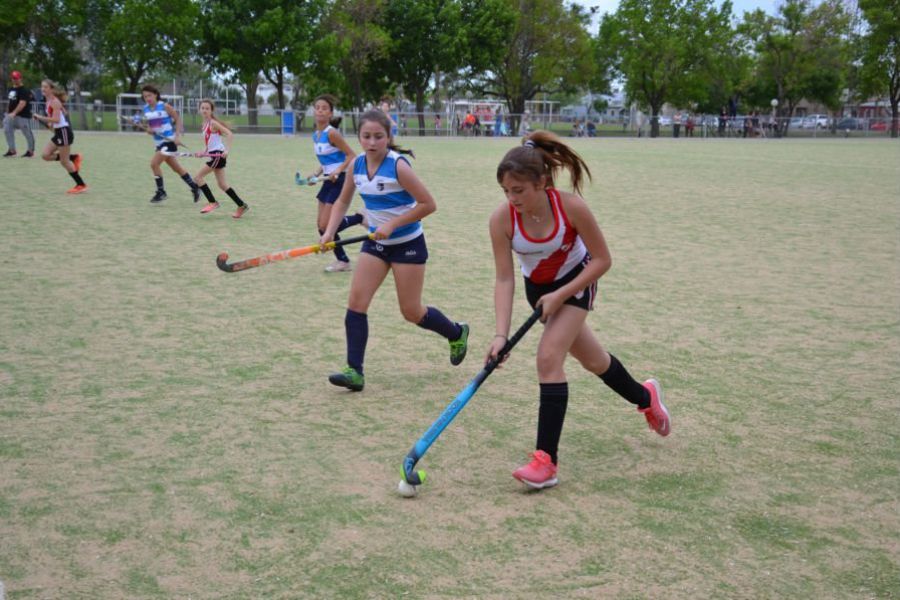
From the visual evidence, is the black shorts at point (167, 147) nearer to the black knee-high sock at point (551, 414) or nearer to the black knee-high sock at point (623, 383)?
the black knee-high sock at point (623, 383)

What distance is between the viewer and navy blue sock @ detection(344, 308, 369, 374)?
5.91 meters

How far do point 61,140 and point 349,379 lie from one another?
1257cm

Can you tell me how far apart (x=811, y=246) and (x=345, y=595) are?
9949mm

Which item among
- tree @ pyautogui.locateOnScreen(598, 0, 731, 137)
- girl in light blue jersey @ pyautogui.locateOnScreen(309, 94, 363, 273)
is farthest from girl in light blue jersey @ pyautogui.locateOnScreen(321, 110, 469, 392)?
tree @ pyautogui.locateOnScreen(598, 0, 731, 137)

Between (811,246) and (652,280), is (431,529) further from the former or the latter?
(811,246)

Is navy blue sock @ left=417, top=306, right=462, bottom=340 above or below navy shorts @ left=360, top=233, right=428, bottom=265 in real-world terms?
below

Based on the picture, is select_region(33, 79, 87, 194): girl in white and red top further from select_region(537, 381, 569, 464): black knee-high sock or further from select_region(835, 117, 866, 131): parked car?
select_region(835, 117, 866, 131): parked car

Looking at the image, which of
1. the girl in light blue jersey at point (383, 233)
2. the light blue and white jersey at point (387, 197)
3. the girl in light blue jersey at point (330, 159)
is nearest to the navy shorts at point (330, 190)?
the girl in light blue jersey at point (330, 159)

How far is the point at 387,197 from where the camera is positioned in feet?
20.0

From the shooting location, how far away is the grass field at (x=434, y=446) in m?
3.66

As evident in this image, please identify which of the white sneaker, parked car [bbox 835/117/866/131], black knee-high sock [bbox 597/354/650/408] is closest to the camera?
black knee-high sock [bbox 597/354/650/408]

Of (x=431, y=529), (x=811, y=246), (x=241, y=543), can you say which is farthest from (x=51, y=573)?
(x=811, y=246)

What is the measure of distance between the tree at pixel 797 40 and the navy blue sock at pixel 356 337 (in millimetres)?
69275

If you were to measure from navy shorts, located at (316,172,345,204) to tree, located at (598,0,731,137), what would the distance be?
60605mm
